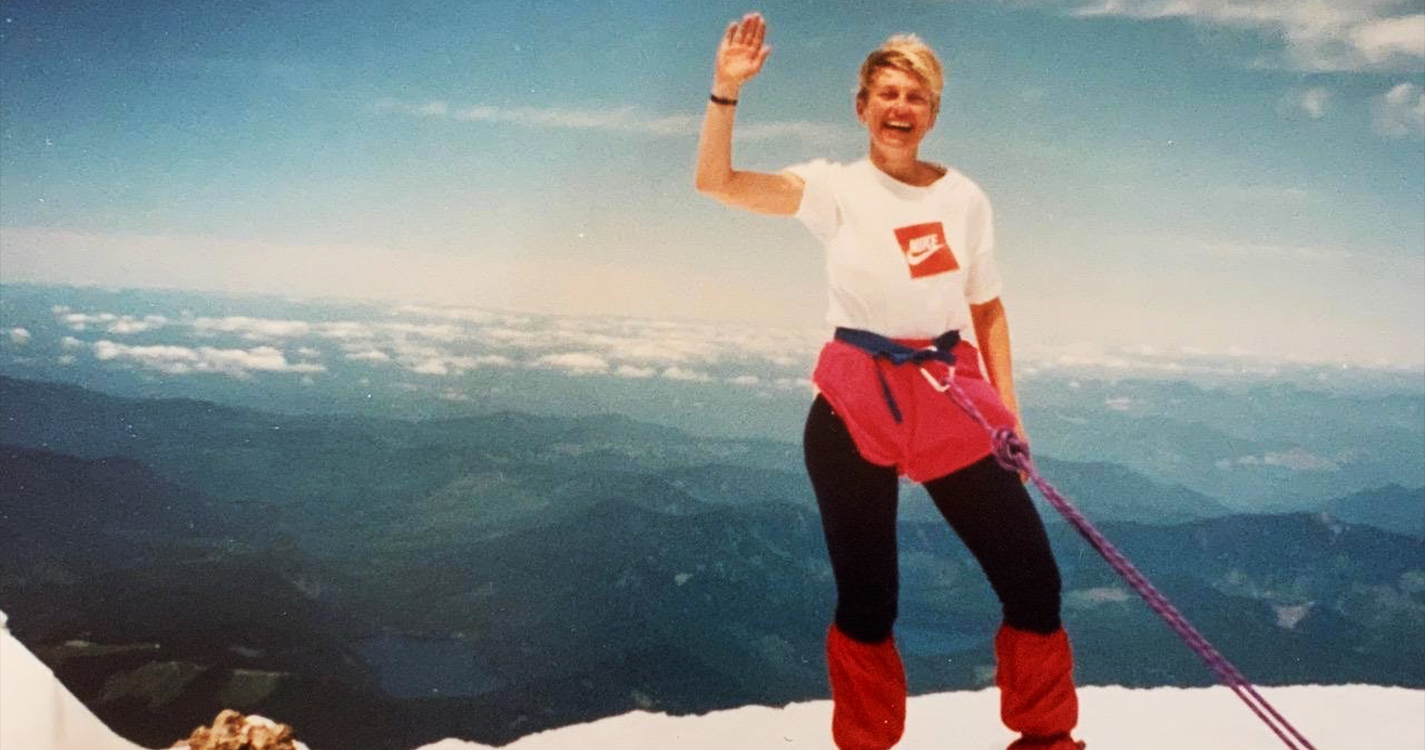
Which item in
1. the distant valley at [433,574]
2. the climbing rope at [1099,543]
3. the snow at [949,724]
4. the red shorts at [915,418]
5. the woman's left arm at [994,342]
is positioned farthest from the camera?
the distant valley at [433,574]

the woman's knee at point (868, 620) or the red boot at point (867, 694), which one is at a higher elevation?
the woman's knee at point (868, 620)

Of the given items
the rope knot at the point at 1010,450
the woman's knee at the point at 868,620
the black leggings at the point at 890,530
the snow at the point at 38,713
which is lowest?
the snow at the point at 38,713

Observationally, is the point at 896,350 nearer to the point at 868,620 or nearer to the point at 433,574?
the point at 868,620

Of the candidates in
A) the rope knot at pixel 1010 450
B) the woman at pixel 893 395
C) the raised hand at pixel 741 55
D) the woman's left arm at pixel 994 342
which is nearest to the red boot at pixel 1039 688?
the woman at pixel 893 395

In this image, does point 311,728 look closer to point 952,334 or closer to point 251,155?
point 251,155

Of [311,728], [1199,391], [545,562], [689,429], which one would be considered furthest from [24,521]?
[1199,391]

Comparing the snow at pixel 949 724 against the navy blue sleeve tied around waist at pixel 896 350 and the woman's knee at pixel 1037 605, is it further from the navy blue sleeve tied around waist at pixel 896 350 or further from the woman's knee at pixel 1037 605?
the navy blue sleeve tied around waist at pixel 896 350
